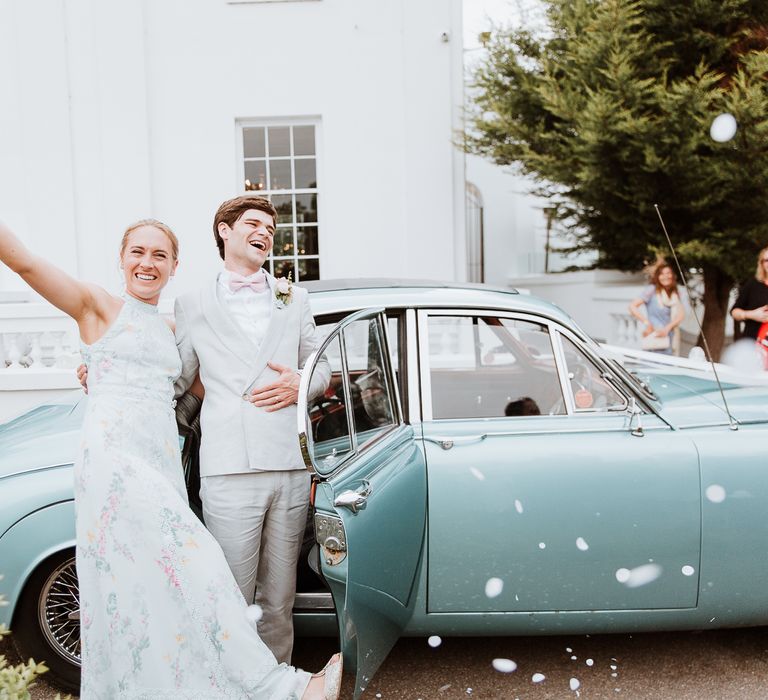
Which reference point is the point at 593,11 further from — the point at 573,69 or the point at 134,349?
the point at 134,349

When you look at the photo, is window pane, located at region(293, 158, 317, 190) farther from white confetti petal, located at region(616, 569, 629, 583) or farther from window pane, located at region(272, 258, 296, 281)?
A: white confetti petal, located at region(616, 569, 629, 583)

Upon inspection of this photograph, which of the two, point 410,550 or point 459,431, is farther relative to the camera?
point 459,431

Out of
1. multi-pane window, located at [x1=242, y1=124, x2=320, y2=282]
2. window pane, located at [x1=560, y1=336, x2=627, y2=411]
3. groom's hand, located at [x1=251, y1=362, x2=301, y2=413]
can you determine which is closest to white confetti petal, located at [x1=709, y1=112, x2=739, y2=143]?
multi-pane window, located at [x1=242, y1=124, x2=320, y2=282]

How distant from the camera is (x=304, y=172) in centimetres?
862

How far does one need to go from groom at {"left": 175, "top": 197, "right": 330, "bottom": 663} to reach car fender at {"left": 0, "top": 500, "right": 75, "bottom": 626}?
651 millimetres

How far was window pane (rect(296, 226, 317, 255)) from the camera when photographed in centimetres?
865

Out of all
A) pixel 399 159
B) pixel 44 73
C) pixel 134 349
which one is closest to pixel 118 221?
pixel 44 73

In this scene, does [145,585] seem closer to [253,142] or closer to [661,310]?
[661,310]

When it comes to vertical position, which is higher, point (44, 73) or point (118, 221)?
point (44, 73)

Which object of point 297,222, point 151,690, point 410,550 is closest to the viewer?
point 151,690

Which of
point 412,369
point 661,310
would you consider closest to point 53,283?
point 412,369

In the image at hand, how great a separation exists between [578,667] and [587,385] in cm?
129

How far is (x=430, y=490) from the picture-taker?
2721 mm

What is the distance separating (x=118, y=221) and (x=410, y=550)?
23.0ft
